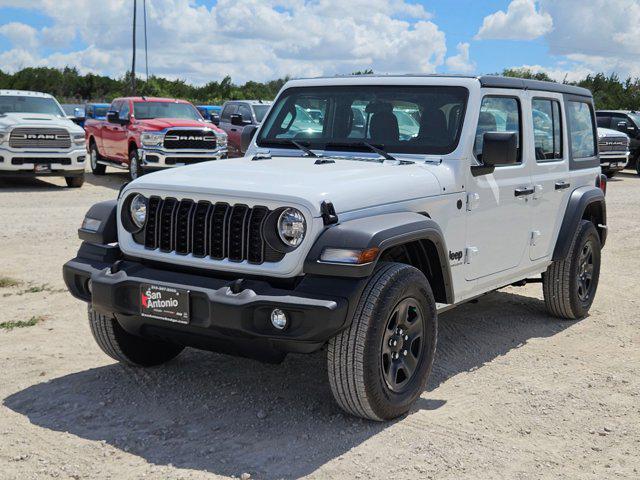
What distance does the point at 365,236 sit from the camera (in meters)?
4.18

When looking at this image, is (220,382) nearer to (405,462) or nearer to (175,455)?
(175,455)

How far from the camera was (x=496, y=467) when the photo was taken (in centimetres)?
412

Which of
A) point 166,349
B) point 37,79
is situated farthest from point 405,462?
point 37,79

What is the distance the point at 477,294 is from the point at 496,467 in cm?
173

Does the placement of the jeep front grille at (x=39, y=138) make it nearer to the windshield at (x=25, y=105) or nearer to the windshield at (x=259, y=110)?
the windshield at (x=25, y=105)

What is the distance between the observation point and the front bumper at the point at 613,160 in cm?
2134

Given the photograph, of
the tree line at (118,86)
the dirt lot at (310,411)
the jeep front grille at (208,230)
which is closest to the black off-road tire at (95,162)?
the dirt lot at (310,411)

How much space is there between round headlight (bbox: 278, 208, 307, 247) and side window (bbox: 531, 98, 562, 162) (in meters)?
2.69

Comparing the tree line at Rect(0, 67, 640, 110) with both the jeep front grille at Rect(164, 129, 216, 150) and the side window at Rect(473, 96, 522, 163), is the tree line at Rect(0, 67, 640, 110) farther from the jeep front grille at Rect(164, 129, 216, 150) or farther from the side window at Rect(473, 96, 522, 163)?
the side window at Rect(473, 96, 522, 163)

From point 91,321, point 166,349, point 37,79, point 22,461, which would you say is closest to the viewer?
point 22,461

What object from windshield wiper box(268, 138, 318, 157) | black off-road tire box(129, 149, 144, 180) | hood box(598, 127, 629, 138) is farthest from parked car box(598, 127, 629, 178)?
windshield wiper box(268, 138, 318, 157)

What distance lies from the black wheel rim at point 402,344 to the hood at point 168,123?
12.5m

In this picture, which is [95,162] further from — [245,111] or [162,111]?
[245,111]

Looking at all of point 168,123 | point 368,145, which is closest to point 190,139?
point 168,123
